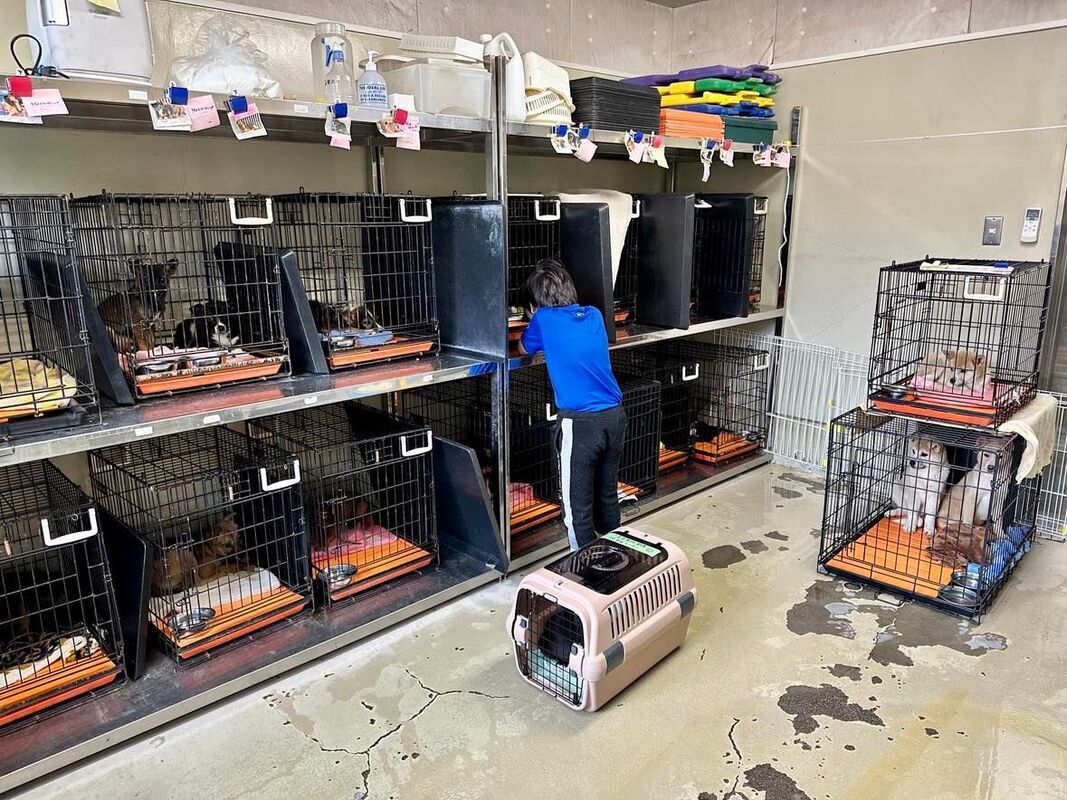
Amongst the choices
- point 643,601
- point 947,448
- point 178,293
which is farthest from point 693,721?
point 178,293

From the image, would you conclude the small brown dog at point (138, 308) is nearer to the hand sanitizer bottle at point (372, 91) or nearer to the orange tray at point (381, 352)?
the orange tray at point (381, 352)

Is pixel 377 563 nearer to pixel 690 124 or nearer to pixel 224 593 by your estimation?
pixel 224 593

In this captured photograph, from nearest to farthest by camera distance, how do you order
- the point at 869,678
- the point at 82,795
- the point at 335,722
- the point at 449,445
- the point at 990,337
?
the point at 82,795 → the point at 335,722 → the point at 869,678 → the point at 449,445 → the point at 990,337

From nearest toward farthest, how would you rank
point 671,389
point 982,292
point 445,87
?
point 445,87, point 982,292, point 671,389

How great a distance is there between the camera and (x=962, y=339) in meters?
3.60

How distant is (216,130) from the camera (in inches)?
105

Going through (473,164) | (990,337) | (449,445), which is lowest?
(449,445)

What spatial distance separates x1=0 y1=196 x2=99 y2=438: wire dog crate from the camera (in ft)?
6.63

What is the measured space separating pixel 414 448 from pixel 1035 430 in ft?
7.77

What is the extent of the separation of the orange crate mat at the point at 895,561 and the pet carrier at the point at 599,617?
98cm

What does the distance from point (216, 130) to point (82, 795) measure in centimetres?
209

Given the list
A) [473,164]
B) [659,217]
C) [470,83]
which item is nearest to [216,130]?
[470,83]

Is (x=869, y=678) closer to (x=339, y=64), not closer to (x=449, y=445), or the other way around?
(x=449, y=445)

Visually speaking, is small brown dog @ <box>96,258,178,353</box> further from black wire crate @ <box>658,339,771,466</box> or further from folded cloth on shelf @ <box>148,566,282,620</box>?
black wire crate @ <box>658,339,771,466</box>
